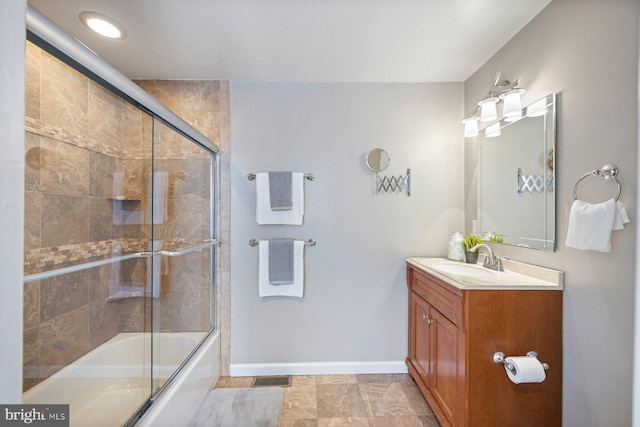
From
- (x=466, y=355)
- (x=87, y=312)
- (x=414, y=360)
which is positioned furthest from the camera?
(x=414, y=360)

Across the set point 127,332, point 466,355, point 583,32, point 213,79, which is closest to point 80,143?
point 213,79

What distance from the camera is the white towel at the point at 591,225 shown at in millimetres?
1063

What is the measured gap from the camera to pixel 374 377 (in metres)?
2.13

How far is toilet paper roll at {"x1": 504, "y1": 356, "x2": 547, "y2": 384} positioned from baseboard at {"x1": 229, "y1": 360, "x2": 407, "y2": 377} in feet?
3.57

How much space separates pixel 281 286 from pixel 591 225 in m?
1.80

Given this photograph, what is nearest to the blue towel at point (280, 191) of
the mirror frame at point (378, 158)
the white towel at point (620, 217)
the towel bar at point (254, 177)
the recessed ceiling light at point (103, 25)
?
the towel bar at point (254, 177)

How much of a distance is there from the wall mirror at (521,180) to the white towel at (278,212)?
1.32 m

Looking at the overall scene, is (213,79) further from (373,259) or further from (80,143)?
(373,259)

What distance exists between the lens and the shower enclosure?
1.37m

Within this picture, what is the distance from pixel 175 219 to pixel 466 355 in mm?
1866

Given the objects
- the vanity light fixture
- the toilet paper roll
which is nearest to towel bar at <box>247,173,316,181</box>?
the vanity light fixture

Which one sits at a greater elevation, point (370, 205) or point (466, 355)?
point (370, 205)

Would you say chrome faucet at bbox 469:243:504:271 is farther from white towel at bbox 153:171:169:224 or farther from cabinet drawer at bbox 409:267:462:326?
white towel at bbox 153:171:169:224

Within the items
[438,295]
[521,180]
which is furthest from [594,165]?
[438,295]
